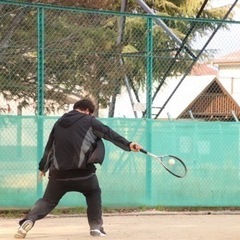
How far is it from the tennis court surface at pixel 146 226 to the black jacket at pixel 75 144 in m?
0.85

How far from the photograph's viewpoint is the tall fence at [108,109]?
43.5ft

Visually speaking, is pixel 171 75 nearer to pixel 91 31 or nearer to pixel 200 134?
pixel 91 31

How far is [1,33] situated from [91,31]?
2296 millimetres

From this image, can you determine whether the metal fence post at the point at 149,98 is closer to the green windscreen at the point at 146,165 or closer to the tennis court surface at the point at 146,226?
the green windscreen at the point at 146,165

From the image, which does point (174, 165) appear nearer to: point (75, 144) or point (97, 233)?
point (97, 233)

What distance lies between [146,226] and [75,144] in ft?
7.43

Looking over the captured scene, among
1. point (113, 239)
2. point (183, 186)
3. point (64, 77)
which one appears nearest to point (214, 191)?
point (183, 186)

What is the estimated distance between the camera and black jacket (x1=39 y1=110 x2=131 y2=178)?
1034 centimetres

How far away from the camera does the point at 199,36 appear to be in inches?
647

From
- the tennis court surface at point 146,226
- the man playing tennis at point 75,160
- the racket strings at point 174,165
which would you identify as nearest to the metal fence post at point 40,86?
the tennis court surface at point 146,226

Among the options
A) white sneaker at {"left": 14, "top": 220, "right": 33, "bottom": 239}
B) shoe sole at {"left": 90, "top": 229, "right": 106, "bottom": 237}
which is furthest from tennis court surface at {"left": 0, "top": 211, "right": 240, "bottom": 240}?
white sneaker at {"left": 14, "top": 220, "right": 33, "bottom": 239}

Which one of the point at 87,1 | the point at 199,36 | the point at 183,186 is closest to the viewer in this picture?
the point at 183,186

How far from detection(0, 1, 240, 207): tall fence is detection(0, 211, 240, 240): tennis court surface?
42 cm

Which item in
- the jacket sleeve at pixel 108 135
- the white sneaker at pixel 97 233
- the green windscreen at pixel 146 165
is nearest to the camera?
the jacket sleeve at pixel 108 135
